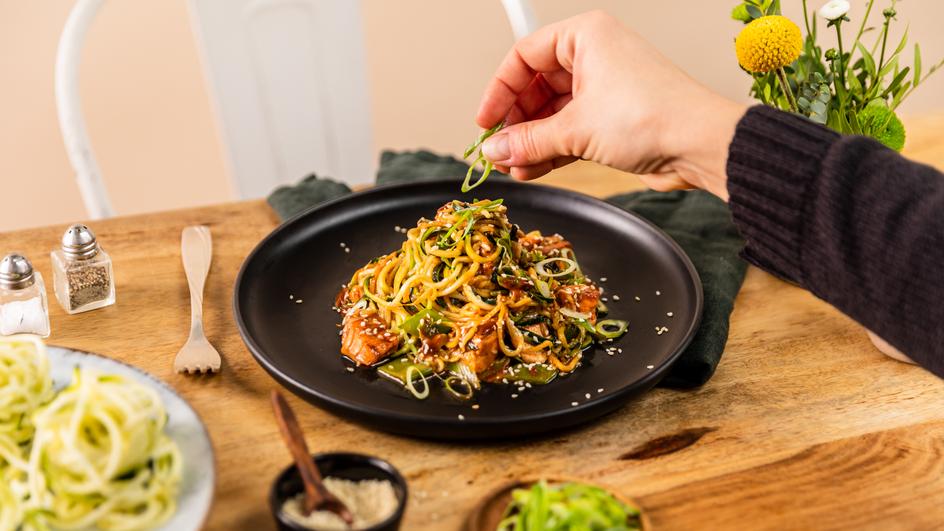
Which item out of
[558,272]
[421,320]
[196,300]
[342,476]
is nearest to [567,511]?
[342,476]

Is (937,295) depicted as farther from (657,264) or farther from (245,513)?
(245,513)

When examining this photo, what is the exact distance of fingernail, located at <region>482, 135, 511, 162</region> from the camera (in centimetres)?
233

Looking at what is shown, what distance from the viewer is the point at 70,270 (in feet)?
7.36

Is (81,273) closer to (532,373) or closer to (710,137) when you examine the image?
(532,373)

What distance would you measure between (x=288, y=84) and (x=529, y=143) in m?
1.64

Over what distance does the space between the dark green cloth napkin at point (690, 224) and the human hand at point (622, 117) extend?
14.0 inches

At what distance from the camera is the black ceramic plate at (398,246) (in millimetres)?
1827

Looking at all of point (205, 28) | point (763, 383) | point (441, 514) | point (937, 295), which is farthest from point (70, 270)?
point (937, 295)

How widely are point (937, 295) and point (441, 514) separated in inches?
39.0

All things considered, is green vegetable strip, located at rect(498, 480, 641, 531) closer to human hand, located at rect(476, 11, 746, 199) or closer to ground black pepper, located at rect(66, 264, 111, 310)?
human hand, located at rect(476, 11, 746, 199)

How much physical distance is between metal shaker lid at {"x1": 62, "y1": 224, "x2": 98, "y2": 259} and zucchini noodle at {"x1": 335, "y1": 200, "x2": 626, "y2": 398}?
622 millimetres

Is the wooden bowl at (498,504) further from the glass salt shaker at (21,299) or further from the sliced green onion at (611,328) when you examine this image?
the glass salt shaker at (21,299)

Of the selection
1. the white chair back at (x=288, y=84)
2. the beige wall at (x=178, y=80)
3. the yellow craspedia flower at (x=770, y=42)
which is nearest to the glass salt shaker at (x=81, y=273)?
the white chair back at (x=288, y=84)

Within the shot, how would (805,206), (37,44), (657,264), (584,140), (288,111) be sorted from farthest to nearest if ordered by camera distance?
(37,44) < (288,111) < (657,264) < (584,140) < (805,206)
